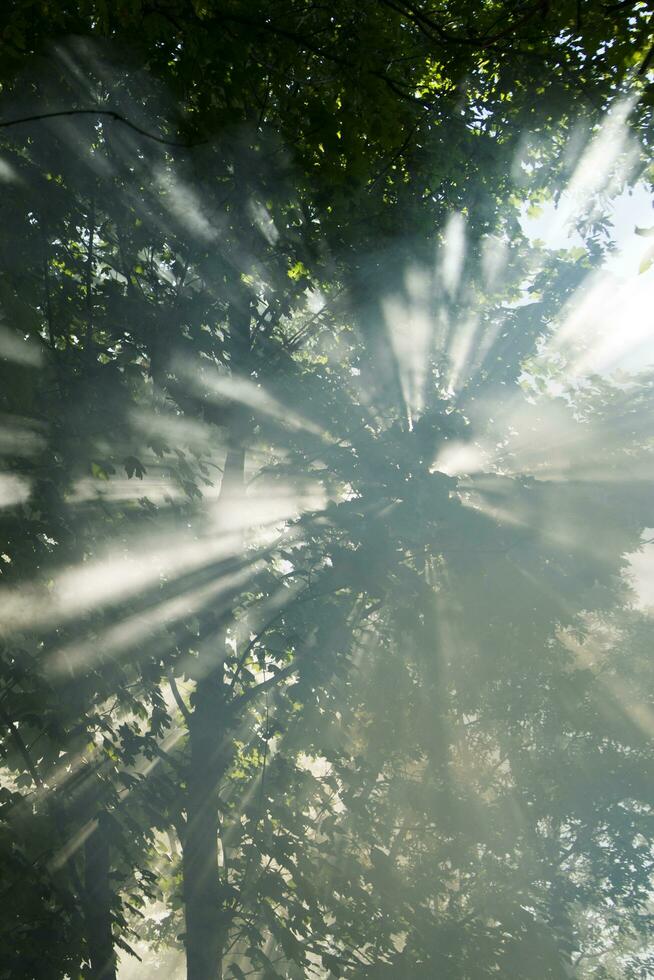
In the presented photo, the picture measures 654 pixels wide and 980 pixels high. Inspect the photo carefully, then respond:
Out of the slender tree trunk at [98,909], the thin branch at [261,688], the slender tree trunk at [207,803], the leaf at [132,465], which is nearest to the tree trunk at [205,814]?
the slender tree trunk at [207,803]

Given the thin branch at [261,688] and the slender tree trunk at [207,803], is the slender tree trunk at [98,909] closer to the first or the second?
the slender tree trunk at [207,803]

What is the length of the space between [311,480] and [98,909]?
22.1 ft

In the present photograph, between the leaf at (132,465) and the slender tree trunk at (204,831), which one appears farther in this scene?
the slender tree trunk at (204,831)

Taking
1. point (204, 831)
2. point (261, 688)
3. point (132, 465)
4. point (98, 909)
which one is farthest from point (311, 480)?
point (98, 909)

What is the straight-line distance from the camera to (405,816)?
12.7 m

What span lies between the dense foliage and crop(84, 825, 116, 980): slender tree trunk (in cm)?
4

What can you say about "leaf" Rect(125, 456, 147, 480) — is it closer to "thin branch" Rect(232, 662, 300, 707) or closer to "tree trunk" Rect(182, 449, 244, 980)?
"tree trunk" Rect(182, 449, 244, 980)

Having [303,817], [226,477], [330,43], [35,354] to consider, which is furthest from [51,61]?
[303,817]

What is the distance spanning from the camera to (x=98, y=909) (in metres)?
6.17

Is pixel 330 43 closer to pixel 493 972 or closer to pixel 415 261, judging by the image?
pixel 415 261

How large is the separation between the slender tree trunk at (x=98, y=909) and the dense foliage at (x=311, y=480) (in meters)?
0.04

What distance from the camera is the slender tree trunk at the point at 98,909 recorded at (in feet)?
19.4

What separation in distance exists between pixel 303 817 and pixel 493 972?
342 centimetres

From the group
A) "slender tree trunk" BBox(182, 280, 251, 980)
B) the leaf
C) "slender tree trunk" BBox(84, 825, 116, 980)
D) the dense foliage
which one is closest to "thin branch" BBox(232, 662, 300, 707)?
the dense foliage
